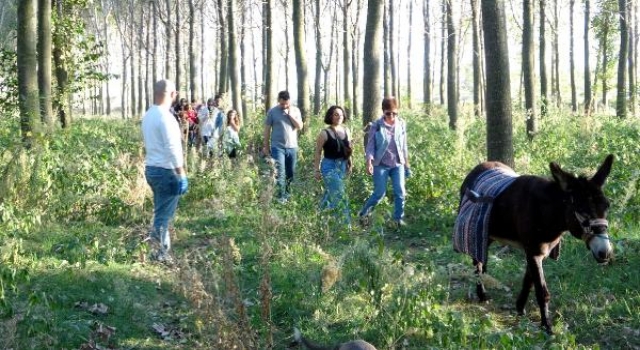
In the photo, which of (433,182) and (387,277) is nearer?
(387,277)

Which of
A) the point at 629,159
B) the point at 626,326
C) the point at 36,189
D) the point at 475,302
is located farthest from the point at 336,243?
the point at 629,159

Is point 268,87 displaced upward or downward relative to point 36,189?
upward

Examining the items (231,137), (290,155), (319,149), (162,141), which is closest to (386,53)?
(231,137)

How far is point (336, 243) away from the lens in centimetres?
789

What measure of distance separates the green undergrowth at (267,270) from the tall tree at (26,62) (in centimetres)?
148

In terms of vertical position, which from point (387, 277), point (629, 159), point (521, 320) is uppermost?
point (629, 159)

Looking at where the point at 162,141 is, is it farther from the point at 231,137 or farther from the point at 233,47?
the point at 233,47

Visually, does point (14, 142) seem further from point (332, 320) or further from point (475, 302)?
point (475, 302)

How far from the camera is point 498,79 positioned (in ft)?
26.2

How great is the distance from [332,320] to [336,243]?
7.67 ft

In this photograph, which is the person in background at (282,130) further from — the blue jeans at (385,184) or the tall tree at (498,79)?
the tall tree at (498,79)

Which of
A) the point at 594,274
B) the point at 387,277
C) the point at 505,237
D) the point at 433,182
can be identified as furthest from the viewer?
the point at 433,182

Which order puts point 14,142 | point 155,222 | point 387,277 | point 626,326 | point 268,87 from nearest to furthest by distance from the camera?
point 387,277 < point 626,326 < point 155,222 < point 14,142 < point 268,87

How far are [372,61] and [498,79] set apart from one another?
368 centimetres
